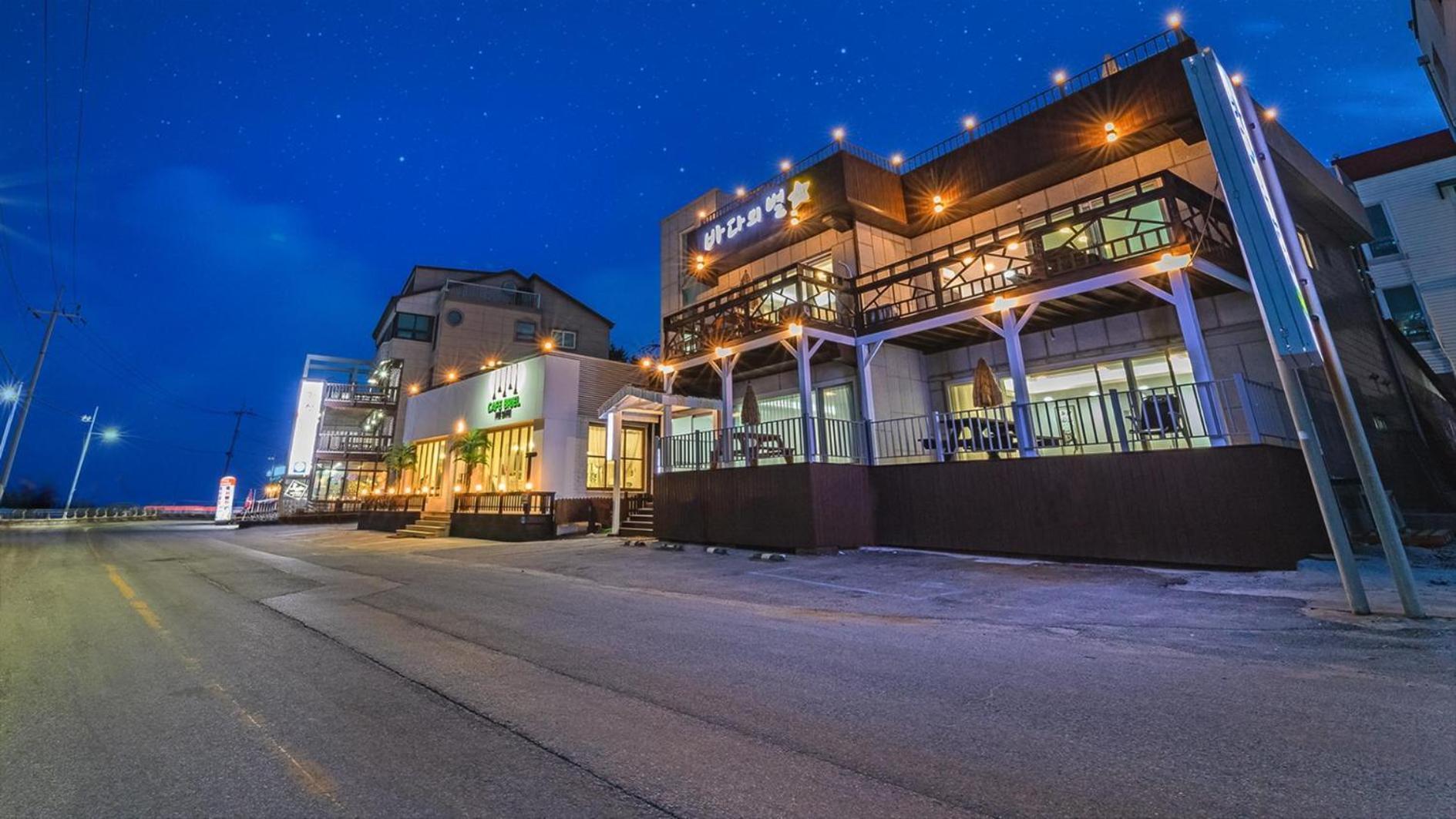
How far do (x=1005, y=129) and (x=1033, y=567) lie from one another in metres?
11.8

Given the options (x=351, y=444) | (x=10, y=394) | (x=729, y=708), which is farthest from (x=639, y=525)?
(x=10, y=394)

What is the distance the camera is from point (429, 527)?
70.4 ft

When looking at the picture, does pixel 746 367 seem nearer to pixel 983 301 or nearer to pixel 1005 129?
pixel 983 301

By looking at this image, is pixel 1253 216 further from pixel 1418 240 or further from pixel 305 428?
pixel 305 428

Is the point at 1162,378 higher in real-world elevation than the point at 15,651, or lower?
higher

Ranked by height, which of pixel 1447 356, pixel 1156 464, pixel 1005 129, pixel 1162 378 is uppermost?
pixel 1005 129

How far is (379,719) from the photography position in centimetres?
339

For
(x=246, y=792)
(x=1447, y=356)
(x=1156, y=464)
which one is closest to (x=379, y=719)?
(x=246, y=792)

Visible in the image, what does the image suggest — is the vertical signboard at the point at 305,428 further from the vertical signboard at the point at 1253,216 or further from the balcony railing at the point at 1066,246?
the vertical signboard at the point at 1253,216

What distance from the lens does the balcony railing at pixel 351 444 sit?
33.3 metres

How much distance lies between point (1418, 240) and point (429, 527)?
129 feet

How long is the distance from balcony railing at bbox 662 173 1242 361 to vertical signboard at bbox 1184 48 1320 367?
160 inches

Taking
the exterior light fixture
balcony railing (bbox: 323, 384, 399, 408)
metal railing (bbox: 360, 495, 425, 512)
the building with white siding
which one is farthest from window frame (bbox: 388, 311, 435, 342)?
the building with white siding

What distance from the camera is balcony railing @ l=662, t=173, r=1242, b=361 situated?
1079 cm
